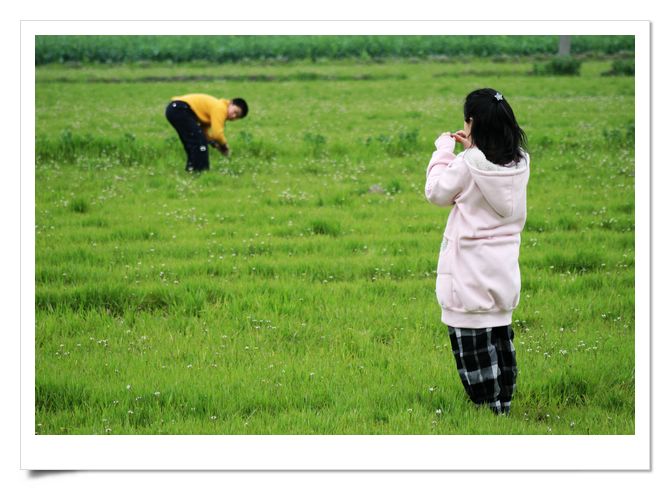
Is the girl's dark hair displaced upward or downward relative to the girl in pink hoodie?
upward

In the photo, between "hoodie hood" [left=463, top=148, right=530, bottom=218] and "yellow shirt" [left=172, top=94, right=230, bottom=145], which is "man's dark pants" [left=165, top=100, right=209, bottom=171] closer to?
"yellow shirt" [left=172, top=94, right=230, bottom=145]

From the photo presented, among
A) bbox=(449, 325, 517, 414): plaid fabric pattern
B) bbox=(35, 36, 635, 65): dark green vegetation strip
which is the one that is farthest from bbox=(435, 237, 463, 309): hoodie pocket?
bbox=(35, 36, 635, 65): dark green vegetation strip

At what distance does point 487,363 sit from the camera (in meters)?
5.24

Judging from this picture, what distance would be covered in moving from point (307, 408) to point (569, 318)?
8.04 ft

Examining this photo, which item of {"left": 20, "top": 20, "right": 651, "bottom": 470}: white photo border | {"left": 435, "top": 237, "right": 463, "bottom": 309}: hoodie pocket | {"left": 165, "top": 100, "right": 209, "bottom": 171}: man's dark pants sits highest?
{"left": 165, "top": 100, "right": 209, "bottom": 171}: man's dark pants

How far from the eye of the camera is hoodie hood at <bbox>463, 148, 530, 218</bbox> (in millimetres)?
4938

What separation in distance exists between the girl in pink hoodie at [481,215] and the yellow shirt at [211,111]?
7.53 m

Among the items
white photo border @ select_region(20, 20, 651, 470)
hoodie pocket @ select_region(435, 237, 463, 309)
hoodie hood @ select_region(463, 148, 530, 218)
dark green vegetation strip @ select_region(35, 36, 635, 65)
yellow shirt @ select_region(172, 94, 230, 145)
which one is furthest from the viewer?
yellow shirt @ select_region(172, 94, 230, 145)

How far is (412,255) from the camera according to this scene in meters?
8.65

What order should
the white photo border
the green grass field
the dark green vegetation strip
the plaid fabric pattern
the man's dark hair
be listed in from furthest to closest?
the man's dark hair < the dark green vegetation strip < the green grass field < the white photo border < the plaid fabric pattern

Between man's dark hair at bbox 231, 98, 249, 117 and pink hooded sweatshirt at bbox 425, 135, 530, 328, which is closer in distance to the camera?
pink hooded sweatshirt at bbox 425, 135, 530, 328

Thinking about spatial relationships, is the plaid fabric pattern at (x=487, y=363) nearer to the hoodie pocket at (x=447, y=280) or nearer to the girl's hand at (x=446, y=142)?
the hoodie pocket at (x=447, y=280)

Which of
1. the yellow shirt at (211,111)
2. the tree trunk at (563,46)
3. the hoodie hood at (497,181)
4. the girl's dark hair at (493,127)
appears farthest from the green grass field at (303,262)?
the girl's dark hair at (493,127)
